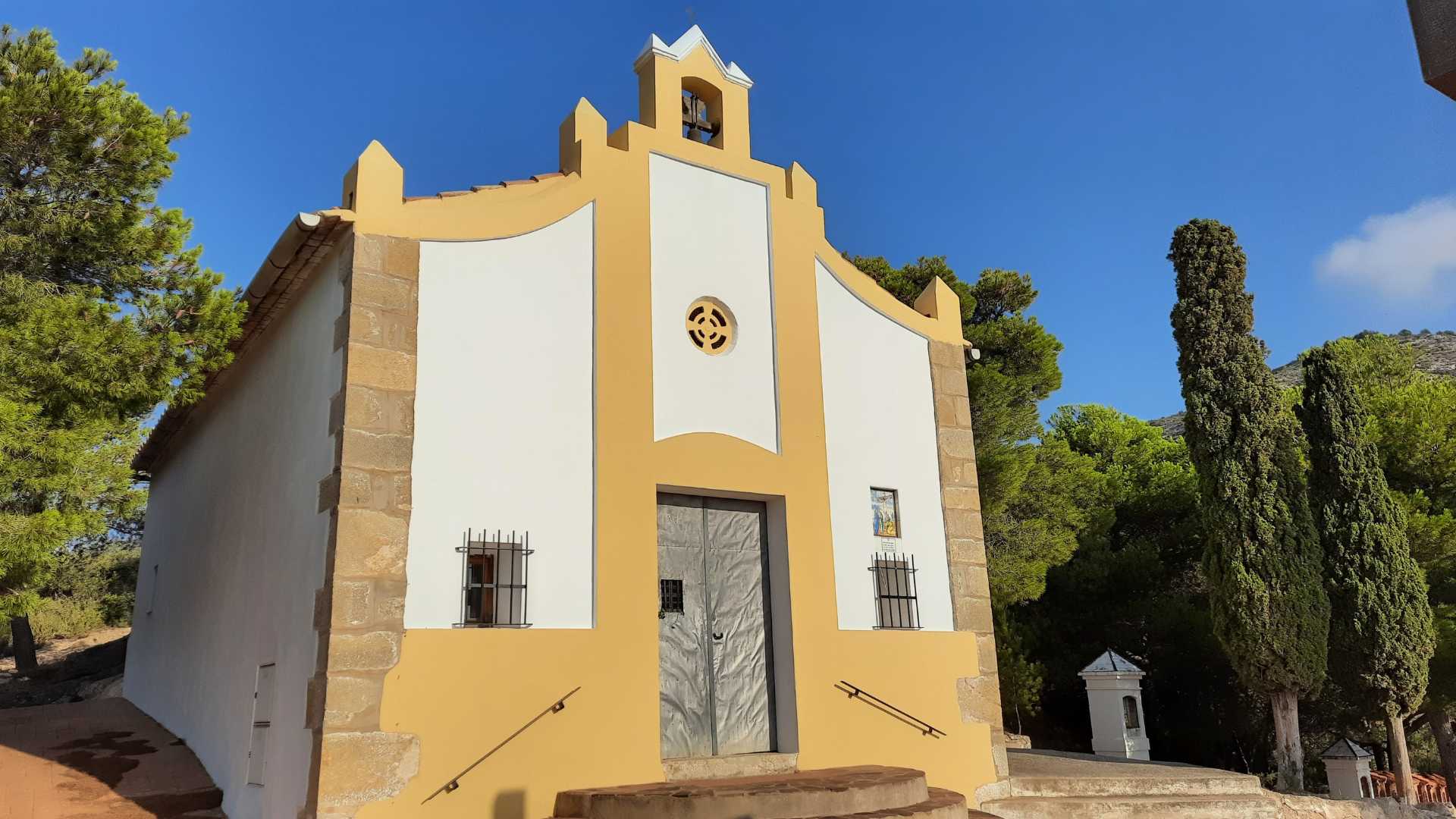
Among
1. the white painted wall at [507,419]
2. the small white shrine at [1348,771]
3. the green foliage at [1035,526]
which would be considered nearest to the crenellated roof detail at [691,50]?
the white painted wall at [507,419]

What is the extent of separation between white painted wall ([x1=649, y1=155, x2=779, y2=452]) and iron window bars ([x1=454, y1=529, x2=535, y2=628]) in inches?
63.1

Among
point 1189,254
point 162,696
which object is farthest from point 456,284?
point 1189,254

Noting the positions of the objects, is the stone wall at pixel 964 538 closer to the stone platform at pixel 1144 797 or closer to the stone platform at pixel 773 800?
the stone platform at pixel 1144 797

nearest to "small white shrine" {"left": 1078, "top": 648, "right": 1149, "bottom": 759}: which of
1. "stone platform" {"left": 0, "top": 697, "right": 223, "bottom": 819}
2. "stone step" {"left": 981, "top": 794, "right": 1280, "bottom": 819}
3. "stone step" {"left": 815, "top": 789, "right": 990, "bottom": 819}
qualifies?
"stone step" {"left": 981, "top": 794, "right": 1280, "bottom": 819}

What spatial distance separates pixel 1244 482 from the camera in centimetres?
1315

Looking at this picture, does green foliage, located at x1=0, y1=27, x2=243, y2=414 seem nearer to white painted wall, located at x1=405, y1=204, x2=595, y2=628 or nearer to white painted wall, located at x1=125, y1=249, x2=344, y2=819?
white painted wall, located at x1=125, y1=249, x2=344, y2=819

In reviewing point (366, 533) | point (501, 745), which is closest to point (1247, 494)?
point (501, 745)

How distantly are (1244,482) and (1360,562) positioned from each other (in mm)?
3001

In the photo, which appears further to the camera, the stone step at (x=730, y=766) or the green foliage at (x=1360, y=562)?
the green foliage at (x=1360, y=562)

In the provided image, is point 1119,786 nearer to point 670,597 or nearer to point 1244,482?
point 670,597

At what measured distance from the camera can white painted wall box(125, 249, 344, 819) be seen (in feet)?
22.1

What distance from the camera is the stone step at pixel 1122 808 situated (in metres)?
8.24

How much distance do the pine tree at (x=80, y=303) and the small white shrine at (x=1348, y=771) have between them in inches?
589

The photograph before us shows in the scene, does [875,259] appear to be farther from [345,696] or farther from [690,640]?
[345,696]
